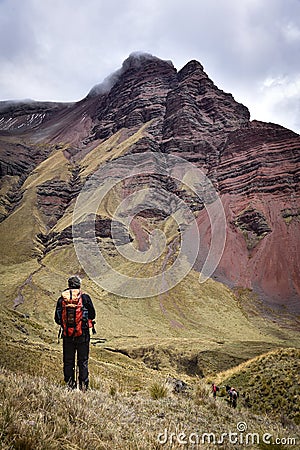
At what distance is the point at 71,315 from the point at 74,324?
182mm

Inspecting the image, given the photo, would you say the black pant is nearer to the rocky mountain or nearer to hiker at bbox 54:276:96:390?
hiker at bbox 54:276:96:390

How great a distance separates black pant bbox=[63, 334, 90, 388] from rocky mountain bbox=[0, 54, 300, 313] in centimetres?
7146

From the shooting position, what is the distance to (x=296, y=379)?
11.6 meters

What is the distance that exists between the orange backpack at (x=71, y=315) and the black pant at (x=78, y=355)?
0.23 meters

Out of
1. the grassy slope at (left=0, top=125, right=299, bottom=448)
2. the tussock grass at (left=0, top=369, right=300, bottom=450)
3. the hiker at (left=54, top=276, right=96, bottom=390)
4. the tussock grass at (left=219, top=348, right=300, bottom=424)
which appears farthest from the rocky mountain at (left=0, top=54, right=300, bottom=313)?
the tussock grass at (left=0, top=369, right=300, bottom=450)

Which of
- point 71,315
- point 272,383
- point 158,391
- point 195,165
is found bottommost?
point 272,383

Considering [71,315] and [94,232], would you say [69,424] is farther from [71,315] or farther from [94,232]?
[94,232]

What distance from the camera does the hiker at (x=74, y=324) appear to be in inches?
261

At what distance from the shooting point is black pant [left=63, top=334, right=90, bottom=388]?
22.3 feet

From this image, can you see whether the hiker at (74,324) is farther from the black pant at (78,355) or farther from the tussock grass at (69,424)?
the tussock grass at (69,424)

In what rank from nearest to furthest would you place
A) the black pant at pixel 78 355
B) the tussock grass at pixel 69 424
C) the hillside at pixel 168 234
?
1. the tussock grass at pixel 69 424
2. the black pant at pixel 78 355
3. the hillside at pixel 168 234

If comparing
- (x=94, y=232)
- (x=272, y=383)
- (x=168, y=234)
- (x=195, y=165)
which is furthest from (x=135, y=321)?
(x=195, y=165)

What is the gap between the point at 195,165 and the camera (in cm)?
12031

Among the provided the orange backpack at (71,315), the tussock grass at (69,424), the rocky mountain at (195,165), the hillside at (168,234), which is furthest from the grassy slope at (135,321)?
the tussock grass at (69,424)
